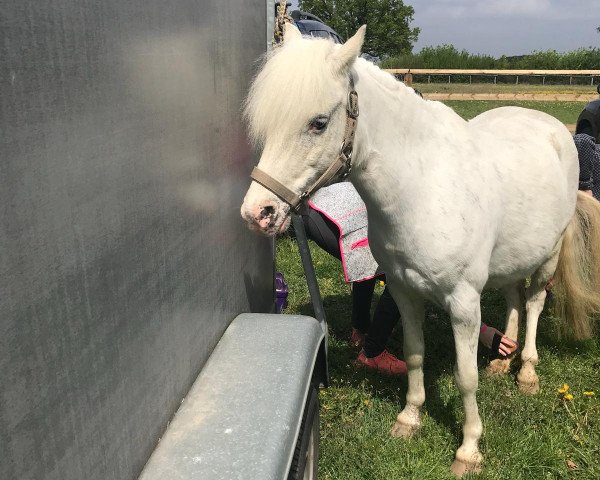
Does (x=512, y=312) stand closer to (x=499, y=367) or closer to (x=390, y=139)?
(x=499, y=367)

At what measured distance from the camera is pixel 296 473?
1.82 meters

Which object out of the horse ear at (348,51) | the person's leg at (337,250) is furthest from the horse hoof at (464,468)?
the horse ear at (348,51)

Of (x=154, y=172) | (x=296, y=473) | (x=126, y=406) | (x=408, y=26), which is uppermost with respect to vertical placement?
(x=408, y=26)

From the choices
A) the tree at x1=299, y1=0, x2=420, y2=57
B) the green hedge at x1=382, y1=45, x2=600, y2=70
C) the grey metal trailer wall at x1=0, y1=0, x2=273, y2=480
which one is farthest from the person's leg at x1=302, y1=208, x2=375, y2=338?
the tree at x1=299, y1=0, x2=420, y2=57

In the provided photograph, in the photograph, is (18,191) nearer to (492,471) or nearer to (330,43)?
(330,43)

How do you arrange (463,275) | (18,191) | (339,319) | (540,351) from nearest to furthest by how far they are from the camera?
1. (18,191)
2. (463,275)
3. (540,351)
4. (339,319)

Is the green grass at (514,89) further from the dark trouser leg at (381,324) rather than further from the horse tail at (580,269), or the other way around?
the dark trouser leg at (381,324)

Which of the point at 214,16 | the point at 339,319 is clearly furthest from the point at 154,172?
the point at 339,319

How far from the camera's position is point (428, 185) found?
235 cm

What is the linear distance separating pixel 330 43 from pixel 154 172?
0.97m

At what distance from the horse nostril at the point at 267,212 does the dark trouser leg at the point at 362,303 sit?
5.98ft

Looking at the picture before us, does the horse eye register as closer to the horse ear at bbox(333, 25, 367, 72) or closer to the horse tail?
the horse ear at bbox(333, 25, 367, 72)

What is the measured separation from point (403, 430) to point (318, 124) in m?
1.84

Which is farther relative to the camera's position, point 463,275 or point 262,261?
point 262,261
